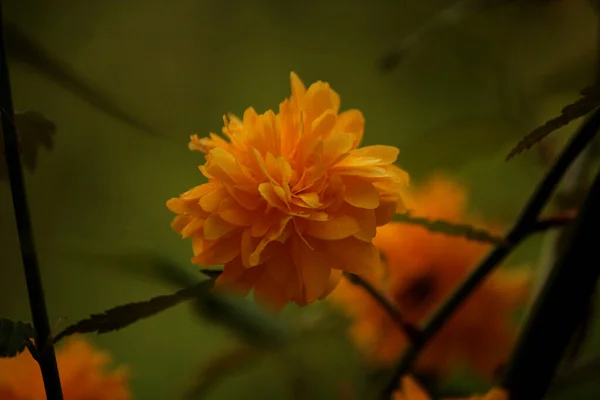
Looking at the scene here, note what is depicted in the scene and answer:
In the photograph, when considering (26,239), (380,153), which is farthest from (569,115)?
(26,239)

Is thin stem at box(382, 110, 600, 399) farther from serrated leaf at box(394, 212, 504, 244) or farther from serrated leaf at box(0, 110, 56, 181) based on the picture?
serrated leaf at box(0, 110, 56, 181)

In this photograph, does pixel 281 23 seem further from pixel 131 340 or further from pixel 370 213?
pixel 370 213

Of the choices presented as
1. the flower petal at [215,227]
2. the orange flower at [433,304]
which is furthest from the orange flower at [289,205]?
the orange flower at [433,304]

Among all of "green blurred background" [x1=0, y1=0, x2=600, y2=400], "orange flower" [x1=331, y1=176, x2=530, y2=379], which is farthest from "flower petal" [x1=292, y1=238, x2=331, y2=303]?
"green blurred background" [x1=0, y1=0, x2=600, y2=400]

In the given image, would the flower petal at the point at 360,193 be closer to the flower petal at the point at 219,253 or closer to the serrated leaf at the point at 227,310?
the flower petal at the point at 219,253

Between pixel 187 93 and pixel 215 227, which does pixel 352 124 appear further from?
pixel 187 93
